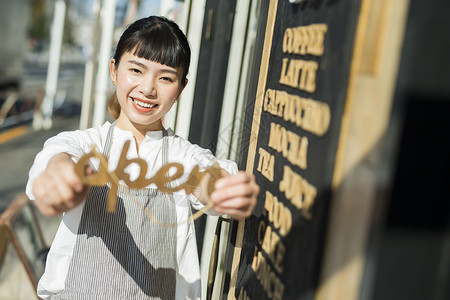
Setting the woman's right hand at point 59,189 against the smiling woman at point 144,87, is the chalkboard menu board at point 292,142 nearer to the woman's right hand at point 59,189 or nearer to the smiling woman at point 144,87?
the smiling woman at point 144,87

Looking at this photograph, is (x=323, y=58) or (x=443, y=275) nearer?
(x=443, y=275)

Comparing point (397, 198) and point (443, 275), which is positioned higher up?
point (397, 198)

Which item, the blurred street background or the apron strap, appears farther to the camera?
the blurred street background

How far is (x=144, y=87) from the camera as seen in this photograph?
6.08 ft

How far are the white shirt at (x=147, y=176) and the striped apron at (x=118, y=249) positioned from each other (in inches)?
1.7

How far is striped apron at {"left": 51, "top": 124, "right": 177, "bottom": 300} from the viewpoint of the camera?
185 centimetres

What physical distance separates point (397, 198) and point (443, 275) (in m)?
0.16

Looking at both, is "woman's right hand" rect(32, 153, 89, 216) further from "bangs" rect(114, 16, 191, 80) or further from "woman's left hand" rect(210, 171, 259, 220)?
"bangs" rect(114, 16, 191, 80)

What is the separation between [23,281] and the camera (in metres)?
3.72

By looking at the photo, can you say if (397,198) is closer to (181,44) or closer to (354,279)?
(354,279)

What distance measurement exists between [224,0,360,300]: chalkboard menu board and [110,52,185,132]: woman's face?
0.96 feet

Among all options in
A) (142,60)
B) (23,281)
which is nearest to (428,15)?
(142,60)

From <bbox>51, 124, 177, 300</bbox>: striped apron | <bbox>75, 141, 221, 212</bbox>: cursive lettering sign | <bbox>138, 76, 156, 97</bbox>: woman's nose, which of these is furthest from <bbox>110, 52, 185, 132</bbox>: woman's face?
<bbox>75, 141, 221, 212</bbox>: cursive lettering sign

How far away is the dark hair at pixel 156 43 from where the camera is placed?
73.9 inches
